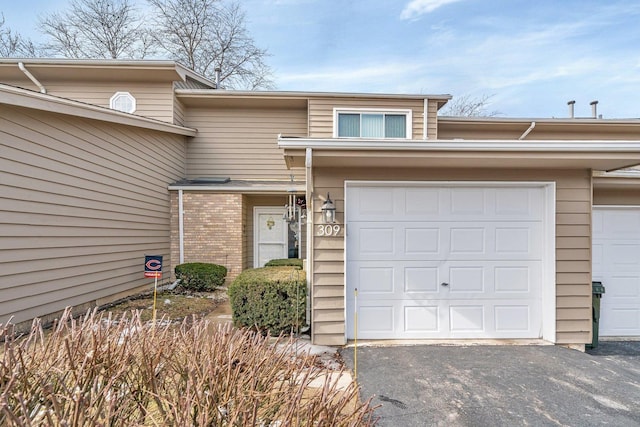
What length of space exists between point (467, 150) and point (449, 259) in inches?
68.5

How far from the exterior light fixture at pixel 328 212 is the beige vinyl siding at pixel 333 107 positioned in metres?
5.45

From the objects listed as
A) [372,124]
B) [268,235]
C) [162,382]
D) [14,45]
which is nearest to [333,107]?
[372,124]

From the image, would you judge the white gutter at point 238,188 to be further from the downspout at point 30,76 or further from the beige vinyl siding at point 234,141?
the downspout at point 30,76

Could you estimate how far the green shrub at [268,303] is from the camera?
4.92 meters

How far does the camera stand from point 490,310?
16.2 feet

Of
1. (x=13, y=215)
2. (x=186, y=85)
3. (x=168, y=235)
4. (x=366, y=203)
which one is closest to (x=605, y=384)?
(x=366, y=203)

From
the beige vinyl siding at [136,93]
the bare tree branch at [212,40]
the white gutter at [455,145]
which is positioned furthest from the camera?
the bare tree branch at [212,40]

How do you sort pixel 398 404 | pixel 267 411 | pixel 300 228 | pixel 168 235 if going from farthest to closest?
1. pixel 300 228
2. pixel 168 235
3. pixel 398 404
4. pixel 267 411

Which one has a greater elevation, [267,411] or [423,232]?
[423,232]

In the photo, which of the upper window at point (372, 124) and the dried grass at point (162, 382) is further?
the upper window at point (372, 124)

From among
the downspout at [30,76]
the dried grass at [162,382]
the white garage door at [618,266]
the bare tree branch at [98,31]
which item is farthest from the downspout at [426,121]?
the bare tree branch at [98,31]

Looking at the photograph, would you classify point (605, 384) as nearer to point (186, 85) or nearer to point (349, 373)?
point (349, 373)

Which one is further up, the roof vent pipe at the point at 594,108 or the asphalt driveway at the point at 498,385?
the roof vent pipe at the point at 594,108

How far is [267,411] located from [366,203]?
363 cm
